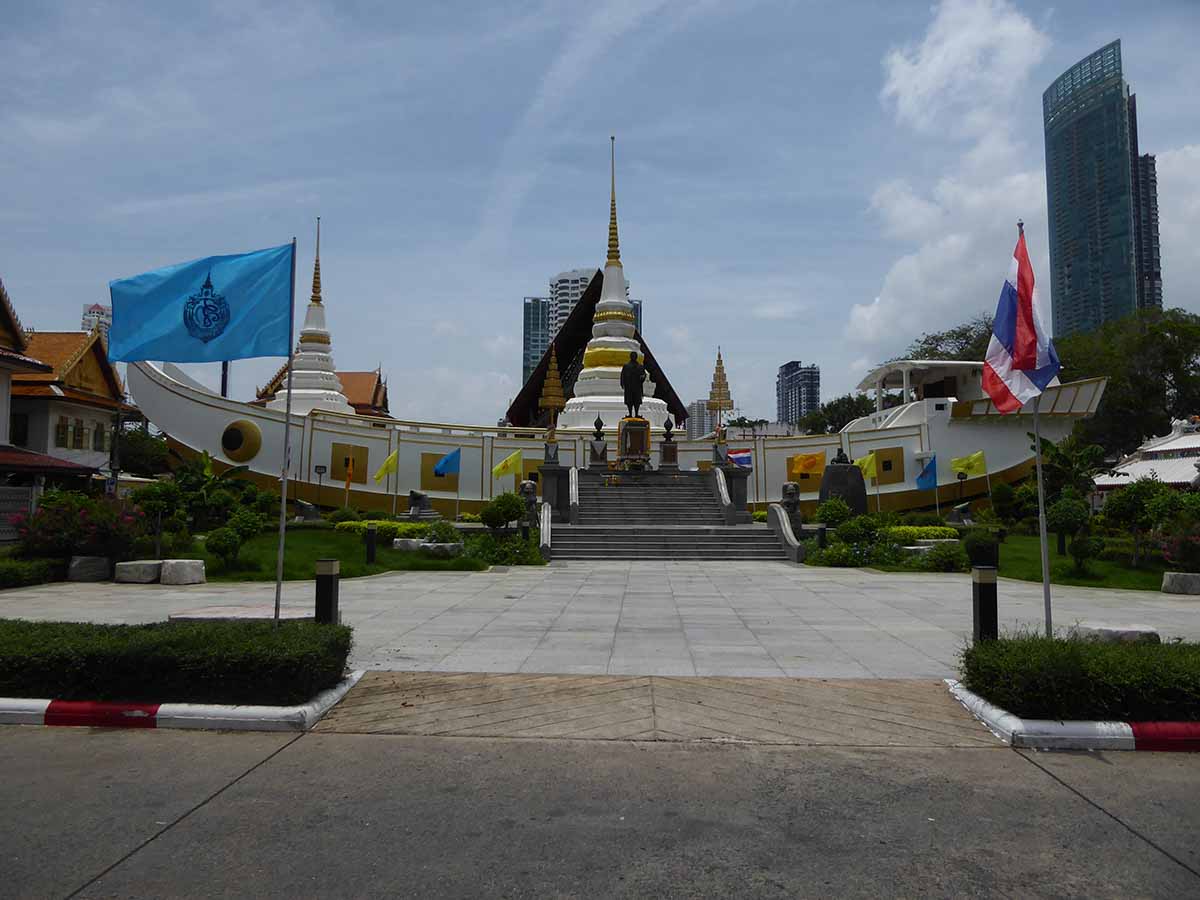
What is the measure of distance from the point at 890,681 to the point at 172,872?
19.6 feet

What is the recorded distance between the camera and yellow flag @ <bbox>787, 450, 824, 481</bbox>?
30781mm

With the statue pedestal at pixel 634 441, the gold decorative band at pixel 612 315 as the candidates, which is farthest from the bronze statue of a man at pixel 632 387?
the gold decorative band at pixel 612 315

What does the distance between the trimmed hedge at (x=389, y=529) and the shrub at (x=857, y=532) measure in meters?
10.7

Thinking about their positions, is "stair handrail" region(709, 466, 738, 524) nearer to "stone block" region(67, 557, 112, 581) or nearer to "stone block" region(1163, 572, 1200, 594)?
"stone block" region(1163, 572, 1200, 594)

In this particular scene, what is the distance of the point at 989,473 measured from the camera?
33.9 m

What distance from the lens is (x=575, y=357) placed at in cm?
6059

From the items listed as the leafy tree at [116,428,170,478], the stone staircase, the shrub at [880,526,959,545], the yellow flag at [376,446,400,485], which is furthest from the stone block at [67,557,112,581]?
the leafy tree at [116,428,170,478]

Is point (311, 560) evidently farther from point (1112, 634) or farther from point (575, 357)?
point (575, 357)

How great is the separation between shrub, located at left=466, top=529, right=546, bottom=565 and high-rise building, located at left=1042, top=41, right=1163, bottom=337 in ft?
292

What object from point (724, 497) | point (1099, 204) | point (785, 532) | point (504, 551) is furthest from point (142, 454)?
point (1099, 204)

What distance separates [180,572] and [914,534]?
17107 mm

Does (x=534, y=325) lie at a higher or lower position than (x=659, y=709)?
higher

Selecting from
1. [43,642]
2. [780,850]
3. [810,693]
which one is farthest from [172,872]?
[810,693]

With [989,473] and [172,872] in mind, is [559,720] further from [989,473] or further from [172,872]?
[989,473]
